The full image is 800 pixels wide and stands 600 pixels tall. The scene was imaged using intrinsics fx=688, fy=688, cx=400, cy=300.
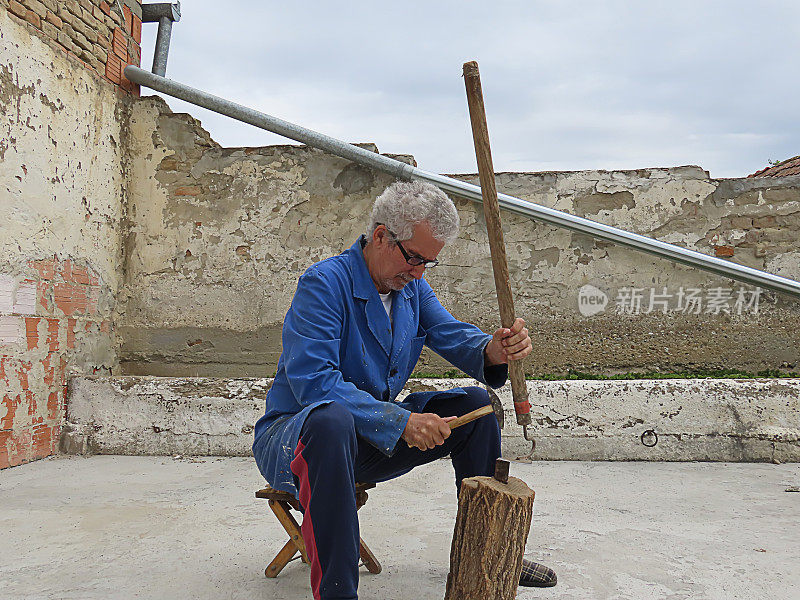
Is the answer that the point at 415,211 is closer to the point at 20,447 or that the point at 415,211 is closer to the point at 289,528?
the point at 289,528

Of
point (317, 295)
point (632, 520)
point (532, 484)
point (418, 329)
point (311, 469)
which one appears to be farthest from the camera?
point (532, 484)

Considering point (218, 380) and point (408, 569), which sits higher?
point (218, 380)

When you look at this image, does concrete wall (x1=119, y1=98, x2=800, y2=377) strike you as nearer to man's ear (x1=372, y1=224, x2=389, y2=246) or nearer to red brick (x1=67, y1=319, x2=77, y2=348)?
red brick (x1=67, y1=319, x2=77, y2=348)

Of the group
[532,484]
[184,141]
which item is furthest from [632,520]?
[184,141]

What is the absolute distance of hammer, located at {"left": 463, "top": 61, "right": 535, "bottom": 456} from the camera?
2320 millimetres

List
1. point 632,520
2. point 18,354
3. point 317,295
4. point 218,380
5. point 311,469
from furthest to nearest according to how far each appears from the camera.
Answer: point 218,380 < point 18,354 < point 632,520 < point 317,295 < point 311,469

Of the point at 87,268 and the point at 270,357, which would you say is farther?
the point at 270,357

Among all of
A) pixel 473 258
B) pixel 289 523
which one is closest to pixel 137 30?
pixel 473 258

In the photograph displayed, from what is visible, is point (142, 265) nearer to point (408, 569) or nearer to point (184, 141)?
point (184, 141)

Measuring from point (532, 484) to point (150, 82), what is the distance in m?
4.27

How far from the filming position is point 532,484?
3.87m

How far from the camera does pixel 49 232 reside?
455cm

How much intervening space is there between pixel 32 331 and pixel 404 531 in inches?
113

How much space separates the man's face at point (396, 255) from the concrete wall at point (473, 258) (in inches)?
121
